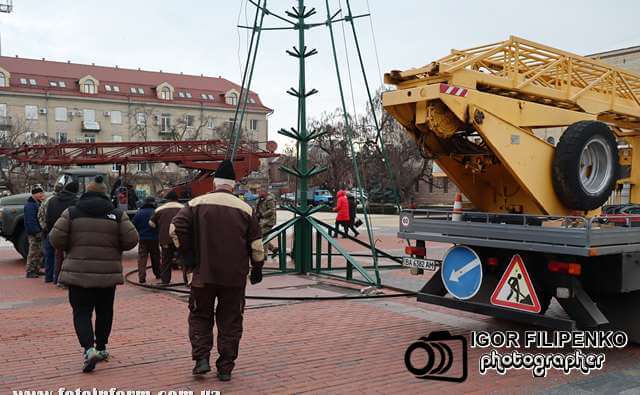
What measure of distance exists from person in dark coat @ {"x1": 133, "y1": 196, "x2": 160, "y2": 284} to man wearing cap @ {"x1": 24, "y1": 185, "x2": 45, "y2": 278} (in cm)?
194

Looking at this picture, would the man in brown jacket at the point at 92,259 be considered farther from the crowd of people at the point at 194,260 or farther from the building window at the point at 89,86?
the building window at the point at 89,86

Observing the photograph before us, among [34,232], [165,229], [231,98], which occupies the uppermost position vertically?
[231,98]

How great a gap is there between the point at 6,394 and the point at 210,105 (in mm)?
69798

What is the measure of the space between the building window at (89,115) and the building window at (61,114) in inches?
75.1

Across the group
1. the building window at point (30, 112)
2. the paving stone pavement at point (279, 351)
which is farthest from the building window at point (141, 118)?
the paving stone pavement at point (279, 351)

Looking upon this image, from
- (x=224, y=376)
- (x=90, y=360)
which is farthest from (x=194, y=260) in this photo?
(x=90, y=360)

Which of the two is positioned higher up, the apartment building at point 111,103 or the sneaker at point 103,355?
the apartment building at point 111,103

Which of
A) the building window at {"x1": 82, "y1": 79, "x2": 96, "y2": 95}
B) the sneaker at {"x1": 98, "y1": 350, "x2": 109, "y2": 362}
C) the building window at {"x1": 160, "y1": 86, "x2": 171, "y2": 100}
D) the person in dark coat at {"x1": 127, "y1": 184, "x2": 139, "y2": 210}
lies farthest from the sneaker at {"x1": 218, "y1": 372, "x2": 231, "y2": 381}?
the building window at {"x1": 160, "y1": 86, "x2": 171, "y2": 100}

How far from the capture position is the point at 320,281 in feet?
36.1

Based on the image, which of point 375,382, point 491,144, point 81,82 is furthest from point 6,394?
point 81,82

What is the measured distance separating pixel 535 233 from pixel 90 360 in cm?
417

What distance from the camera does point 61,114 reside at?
65.8 meters

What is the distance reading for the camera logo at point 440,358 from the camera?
5.58m

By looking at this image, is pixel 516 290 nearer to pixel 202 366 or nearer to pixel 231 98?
pixel 202 366
